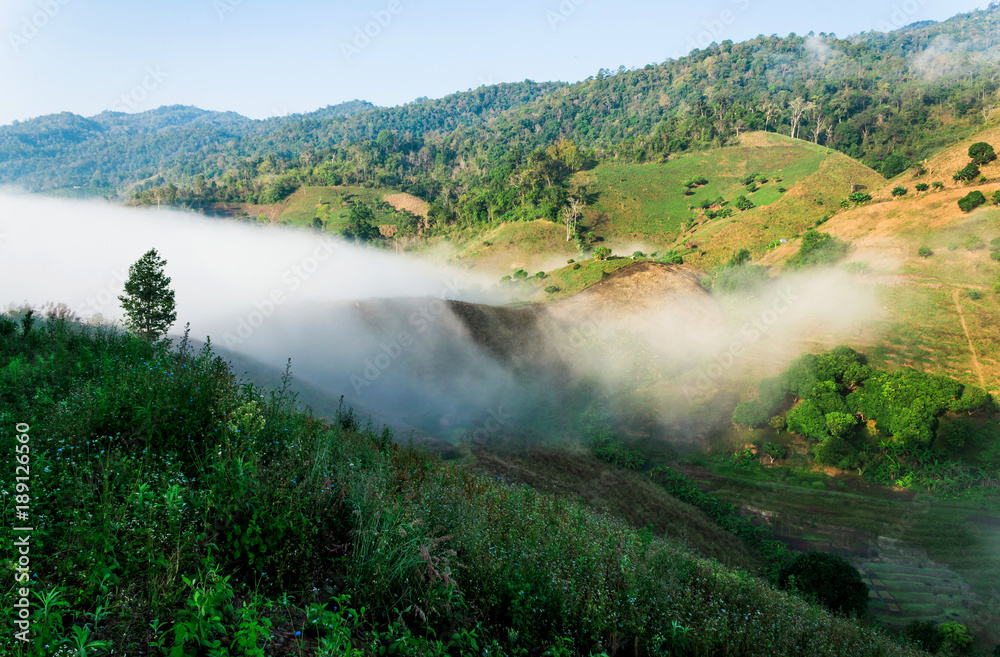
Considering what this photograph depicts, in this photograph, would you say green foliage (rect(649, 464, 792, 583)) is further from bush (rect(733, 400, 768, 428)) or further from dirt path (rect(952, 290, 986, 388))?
dirt path (rect(952, 290, 986, 388))

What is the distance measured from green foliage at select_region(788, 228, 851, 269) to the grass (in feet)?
133

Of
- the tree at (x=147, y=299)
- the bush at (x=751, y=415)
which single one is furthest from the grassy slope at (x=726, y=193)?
the tree at (x=147, y=299)

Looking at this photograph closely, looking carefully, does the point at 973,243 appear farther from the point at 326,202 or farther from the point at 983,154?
the point at 326,202

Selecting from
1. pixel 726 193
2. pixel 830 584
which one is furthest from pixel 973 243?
pixel 726 193

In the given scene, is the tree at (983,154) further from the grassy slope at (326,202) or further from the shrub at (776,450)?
the grassy slope at (326,202)

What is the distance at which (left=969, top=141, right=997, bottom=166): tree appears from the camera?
1650 inches

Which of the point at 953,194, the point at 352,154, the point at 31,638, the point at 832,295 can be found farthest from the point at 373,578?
the point at 352,154

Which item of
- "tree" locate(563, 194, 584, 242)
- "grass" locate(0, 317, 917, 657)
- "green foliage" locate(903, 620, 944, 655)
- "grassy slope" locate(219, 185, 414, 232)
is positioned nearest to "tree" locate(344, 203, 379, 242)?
"grassy slope" locate(219, 185, 414, 232)

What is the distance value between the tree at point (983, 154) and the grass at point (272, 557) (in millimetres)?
55338

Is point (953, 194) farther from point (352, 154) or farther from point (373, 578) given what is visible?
point (352, 154)

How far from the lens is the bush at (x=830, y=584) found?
12.5 metres

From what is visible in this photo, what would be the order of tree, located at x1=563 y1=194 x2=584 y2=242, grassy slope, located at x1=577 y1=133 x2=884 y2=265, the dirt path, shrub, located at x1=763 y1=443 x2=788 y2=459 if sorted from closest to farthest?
1. shrub, located at x1=763 y1=443 x2=788 y2=459
2. the dirt path
3. grassy slope, located at x1=577 y1=133 x2=884 y2=265
4. tree, located at x1=563 y1=194 x2=584 y2=242

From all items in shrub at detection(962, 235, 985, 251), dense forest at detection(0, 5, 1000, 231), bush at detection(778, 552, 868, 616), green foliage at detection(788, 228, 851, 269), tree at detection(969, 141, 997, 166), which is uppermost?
dense forest at detection(0, 5, 1000, 231)

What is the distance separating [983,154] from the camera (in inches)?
1654
